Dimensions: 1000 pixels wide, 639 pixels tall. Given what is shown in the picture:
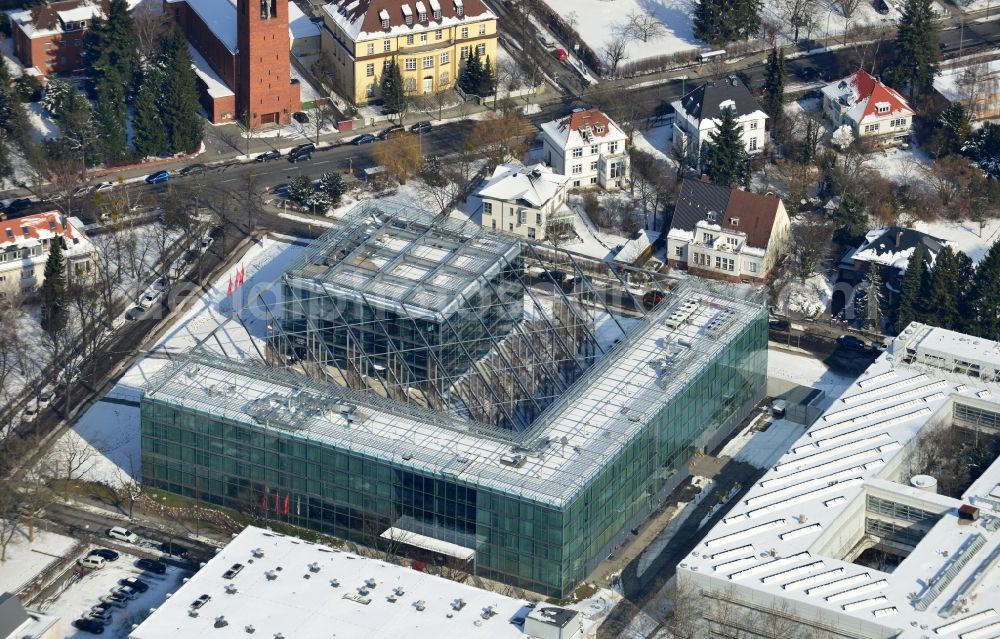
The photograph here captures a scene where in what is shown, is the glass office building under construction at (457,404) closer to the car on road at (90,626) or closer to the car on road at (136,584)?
the car on road at (136,584)

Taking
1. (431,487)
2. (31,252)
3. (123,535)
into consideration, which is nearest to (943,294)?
(431,487)

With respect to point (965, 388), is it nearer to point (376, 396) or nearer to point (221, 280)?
point (376, 396)

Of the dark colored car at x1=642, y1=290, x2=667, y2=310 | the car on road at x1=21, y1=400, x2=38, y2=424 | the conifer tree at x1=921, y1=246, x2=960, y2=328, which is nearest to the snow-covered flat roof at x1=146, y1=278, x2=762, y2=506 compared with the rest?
the car on road at x1=21, y1=400, x2=38, y2=424

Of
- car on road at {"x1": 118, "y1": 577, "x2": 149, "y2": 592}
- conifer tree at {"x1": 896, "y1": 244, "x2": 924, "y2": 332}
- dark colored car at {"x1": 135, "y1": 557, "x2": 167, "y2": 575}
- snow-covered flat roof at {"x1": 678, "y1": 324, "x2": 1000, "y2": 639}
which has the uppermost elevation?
conifer tree at {"x1": 896, "y1": 244, "x2": 924, "y2": 332}

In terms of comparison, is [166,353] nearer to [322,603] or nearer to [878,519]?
[322,603]

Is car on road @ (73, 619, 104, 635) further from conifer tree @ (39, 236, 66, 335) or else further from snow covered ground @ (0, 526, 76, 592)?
conifer tree @ (39, 236, 66, 335)

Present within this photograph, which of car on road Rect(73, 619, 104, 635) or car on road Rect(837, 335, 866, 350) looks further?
car on road Rect(837, 335, 866, 350)

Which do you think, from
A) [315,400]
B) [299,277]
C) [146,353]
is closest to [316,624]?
[315,400]
